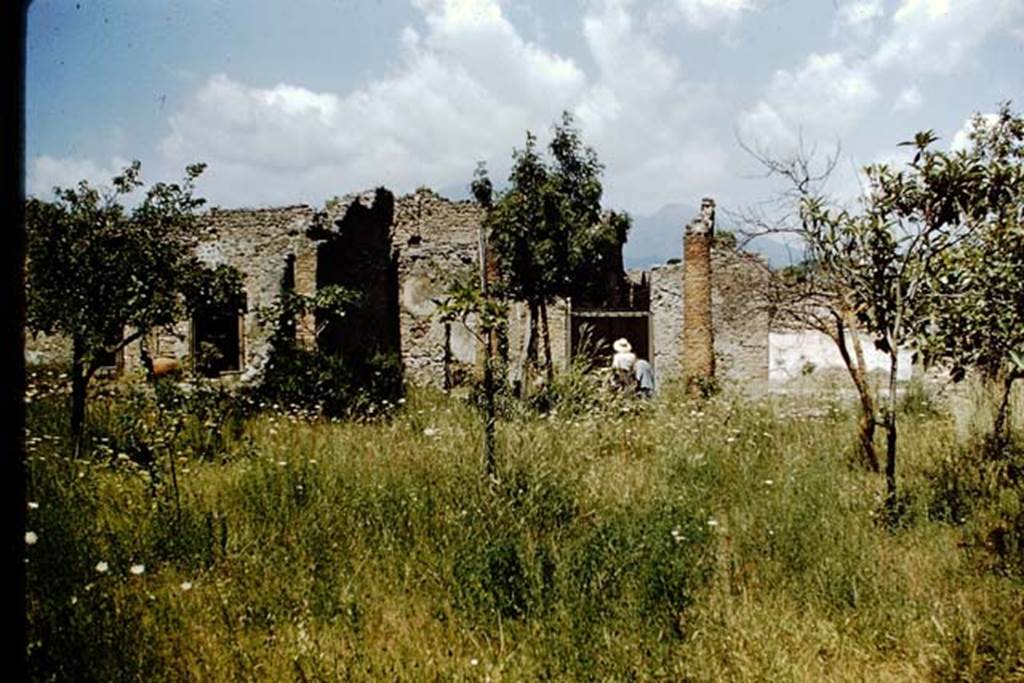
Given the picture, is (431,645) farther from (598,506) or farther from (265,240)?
(265,240)

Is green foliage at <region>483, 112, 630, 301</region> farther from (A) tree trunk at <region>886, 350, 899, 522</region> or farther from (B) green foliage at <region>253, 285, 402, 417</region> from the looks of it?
(A) tree trunk at <region>886, 350, 899, 522</region>

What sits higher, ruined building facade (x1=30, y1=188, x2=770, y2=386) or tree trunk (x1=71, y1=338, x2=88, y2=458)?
ruined building facade (x1=30, y1=188, x2=770, y2=386)

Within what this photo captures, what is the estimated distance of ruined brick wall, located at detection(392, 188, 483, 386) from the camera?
19.3 m

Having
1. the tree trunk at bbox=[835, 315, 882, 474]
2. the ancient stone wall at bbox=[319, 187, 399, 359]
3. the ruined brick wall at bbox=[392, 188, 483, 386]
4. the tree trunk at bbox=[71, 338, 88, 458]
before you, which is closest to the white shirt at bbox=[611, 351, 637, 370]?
the tree trunk at bbox=[835, 315, 882, 474]

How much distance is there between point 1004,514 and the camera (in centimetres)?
494

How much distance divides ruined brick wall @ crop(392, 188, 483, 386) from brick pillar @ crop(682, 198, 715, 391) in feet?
19.7

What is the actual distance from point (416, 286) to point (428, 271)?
0.52 m

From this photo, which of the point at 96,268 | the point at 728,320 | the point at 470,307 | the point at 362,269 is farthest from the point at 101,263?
the point at 728,320

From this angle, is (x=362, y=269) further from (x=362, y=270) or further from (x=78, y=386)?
(x=78, y=386)

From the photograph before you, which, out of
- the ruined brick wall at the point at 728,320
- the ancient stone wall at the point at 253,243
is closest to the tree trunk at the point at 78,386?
the ancient stone wall at the point at 253,243

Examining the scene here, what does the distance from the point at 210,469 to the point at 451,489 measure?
236cm

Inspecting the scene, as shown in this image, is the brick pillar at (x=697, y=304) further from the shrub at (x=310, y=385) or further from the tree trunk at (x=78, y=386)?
the tree trunk at (x=78, y=386)

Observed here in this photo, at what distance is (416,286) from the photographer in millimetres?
19453

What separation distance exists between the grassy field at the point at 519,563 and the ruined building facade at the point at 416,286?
856cm
